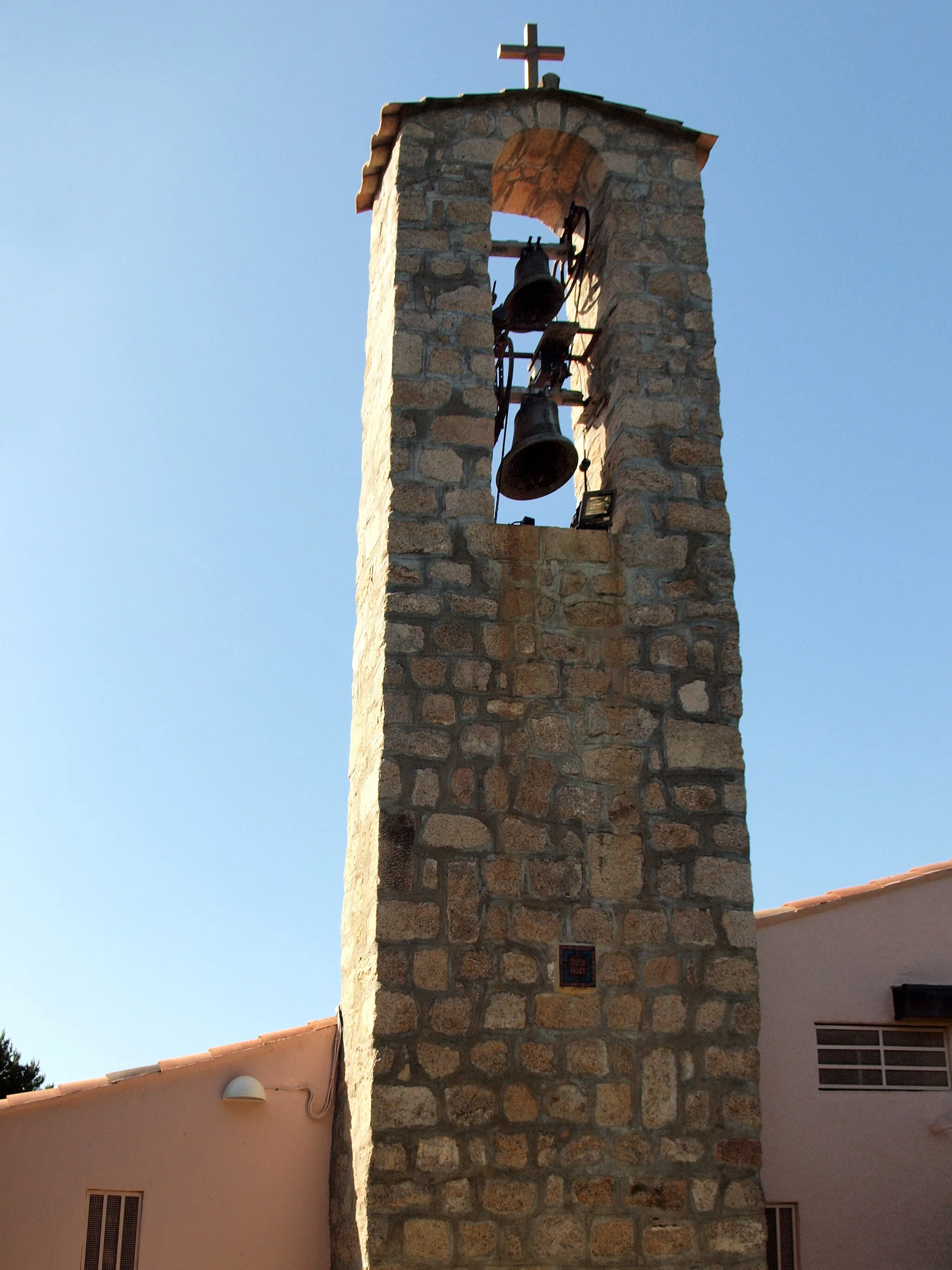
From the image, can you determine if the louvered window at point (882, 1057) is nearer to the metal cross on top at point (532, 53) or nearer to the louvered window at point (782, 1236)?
the louvered window at point (782, 1236)

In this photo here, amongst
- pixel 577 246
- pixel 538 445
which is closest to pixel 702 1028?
pixel 538 445

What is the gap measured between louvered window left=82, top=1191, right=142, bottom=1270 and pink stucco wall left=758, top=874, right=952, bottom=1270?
3.02 m

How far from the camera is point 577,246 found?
285 inches

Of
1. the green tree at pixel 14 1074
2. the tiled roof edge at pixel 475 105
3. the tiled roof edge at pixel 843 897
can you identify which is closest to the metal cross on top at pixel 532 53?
the tiled roof edge at pixel 475 105

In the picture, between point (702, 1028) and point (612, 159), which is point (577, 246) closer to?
point (612, 159)

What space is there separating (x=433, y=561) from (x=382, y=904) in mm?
1441

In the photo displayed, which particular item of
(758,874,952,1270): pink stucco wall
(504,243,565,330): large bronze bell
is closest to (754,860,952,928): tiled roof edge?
(758,874,952,1270): pink stucco wall

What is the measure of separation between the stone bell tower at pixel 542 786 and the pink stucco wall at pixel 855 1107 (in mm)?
1875

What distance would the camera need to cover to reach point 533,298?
684 centimetres

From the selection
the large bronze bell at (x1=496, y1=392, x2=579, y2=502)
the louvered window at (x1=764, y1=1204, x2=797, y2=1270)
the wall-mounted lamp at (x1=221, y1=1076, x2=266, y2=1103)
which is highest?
the large bronze bell at (x1=496, y1=392, x2=579, y2=502)

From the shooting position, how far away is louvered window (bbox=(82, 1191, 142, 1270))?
5.88m

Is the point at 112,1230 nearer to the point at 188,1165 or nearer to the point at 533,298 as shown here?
the point at 188,1165

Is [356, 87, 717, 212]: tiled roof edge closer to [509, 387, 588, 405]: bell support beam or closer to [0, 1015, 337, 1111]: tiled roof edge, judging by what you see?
[509, 387, 588, 405]: bell support beam

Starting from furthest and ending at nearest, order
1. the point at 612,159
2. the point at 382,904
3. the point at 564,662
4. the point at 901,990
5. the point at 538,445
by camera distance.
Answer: the point at 901,990 → the point at 612,159 → the point at 538,445 → the point at 564,662 → the point at 382,904
